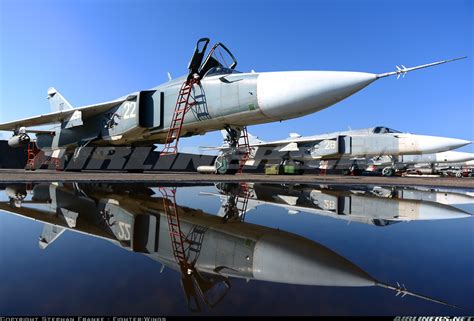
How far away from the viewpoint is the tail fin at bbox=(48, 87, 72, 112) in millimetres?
16736

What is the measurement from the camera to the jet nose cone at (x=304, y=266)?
1.32m

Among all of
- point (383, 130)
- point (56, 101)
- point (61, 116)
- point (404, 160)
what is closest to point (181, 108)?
point (61, 116)

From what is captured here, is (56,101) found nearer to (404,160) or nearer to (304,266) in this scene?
(304,266)

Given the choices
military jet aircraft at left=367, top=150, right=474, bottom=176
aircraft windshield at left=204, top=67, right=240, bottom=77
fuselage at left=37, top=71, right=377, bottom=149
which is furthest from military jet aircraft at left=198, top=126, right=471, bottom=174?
aircraft windshield at left=204, top=67, right=240, bottom=77

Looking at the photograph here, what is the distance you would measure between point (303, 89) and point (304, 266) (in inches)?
227

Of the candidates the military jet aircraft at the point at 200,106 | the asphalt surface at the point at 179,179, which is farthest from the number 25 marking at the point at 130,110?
the asphalt surface at the point at 179,179

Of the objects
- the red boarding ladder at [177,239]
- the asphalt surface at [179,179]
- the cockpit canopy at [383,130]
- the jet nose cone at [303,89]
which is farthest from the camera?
the cockpit canopy at [383,130]

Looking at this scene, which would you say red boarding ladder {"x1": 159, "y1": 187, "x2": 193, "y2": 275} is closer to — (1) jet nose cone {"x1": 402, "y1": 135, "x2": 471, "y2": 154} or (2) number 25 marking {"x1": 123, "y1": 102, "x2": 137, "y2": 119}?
(2) number 25 marking {"x1": 123, "y1": 102, "x2": 137, "y2": 119}

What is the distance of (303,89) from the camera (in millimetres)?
6766

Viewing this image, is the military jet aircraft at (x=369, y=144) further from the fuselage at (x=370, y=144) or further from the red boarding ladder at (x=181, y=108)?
the red boarding ladder at (x=181, y=108)

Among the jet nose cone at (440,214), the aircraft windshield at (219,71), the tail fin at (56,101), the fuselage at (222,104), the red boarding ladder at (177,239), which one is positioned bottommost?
the jet nose cone at (440,214)

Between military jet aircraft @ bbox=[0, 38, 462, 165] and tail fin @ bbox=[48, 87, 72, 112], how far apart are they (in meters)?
2.57

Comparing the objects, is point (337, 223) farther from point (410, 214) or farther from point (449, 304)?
point (449, 304)

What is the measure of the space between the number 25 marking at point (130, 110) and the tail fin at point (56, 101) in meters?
7.53
